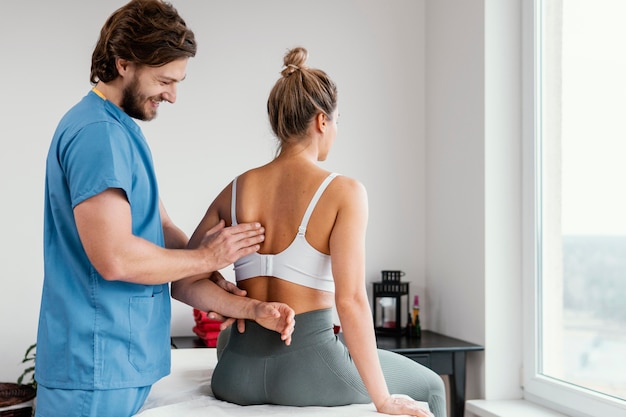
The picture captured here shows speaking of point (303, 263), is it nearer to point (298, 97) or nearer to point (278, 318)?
point (278, 318)

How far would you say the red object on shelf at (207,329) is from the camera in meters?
3.00

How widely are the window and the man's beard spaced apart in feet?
5.11

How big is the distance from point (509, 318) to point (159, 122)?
1701 mm

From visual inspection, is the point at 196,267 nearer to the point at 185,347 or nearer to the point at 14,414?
the point at 14,414

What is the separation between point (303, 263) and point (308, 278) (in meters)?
0.04

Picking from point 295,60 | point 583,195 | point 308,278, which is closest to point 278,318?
point 308,278

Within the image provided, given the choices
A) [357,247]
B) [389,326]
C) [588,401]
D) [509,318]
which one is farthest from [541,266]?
[357,247]

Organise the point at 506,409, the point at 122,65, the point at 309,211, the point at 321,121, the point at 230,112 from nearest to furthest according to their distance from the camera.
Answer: the point at 122,65 → the point at 309,211 → the point at 321,121 → the point at 506,409 → the point at 230,112

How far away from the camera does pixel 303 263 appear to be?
1916 millimetres

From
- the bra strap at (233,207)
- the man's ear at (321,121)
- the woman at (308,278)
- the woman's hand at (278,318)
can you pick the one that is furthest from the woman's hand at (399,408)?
the man's ear at (321,121)

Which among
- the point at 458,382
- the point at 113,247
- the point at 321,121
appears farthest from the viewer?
the point at 458,382

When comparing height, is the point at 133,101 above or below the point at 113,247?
above

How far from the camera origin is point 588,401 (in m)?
2.59

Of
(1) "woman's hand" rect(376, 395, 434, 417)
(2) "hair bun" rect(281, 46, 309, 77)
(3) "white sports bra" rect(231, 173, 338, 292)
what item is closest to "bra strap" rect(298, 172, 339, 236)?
(3) "white sports bra" rect(231, 173, 338, 292)
